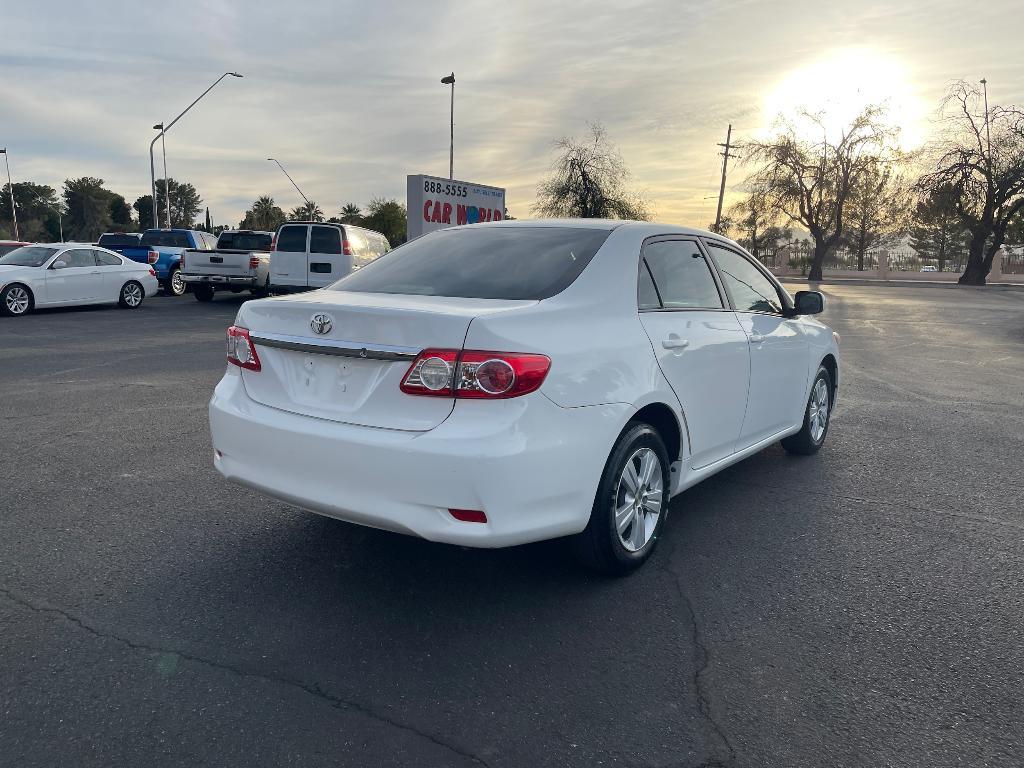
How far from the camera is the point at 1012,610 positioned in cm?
359

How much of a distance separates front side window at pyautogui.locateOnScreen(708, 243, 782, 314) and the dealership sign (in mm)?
15047

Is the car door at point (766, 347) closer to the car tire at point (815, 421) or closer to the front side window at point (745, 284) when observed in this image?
the front side window at point (745, 284)

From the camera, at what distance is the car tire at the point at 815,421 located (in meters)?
6.05

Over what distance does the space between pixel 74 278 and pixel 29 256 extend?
923 millimetres

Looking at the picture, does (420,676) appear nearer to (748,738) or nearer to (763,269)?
(748,738)

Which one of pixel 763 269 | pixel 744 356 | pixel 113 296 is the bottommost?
pixel 113 296

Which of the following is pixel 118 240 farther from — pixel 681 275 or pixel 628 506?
pixel 628 506

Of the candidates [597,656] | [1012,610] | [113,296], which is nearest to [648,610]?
[597,656]

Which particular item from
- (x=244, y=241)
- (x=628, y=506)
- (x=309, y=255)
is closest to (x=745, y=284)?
(x=628, y=506)

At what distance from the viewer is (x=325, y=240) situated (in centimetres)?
1844

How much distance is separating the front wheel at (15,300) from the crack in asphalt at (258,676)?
15.1 m

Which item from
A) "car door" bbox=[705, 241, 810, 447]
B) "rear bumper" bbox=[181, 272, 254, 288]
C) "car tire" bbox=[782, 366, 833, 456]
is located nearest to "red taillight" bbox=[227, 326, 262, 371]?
"car door" bbox=[705, 241, 810, 447]

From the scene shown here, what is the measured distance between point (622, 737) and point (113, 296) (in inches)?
732

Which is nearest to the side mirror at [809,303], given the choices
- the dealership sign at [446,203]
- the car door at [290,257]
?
the car door at [290,257]
